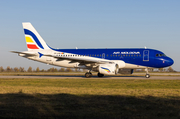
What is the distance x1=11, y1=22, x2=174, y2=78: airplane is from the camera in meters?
32.9

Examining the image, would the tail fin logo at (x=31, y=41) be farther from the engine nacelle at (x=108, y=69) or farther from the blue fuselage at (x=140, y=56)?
the engine nacelle at (x=108, y=69)

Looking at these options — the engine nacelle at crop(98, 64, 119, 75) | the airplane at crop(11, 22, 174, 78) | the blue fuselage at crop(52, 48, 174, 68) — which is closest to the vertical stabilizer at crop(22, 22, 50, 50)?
the airplane at crop(11, 22, 174, 78)

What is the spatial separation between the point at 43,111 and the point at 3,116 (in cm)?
147

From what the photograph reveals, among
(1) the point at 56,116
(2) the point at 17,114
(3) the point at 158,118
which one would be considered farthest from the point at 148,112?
(2) the point at 17,114

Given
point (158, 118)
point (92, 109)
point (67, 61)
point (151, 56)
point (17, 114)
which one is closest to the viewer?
point (158, 118)

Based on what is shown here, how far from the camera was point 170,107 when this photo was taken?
31.0 feet

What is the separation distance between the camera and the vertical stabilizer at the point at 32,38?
1487 inches

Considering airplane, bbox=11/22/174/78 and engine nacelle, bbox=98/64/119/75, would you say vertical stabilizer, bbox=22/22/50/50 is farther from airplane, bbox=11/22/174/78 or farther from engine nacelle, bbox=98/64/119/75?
engine nacelle, bbox=98/64/119/75

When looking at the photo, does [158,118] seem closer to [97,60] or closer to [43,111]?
[43,111]

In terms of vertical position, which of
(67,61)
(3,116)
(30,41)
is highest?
(30,41)

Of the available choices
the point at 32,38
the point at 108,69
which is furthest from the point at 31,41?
the point at 108,69

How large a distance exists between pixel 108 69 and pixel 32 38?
1456cm

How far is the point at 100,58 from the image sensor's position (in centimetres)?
3444

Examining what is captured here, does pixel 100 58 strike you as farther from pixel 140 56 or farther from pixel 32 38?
pixel 32 38
